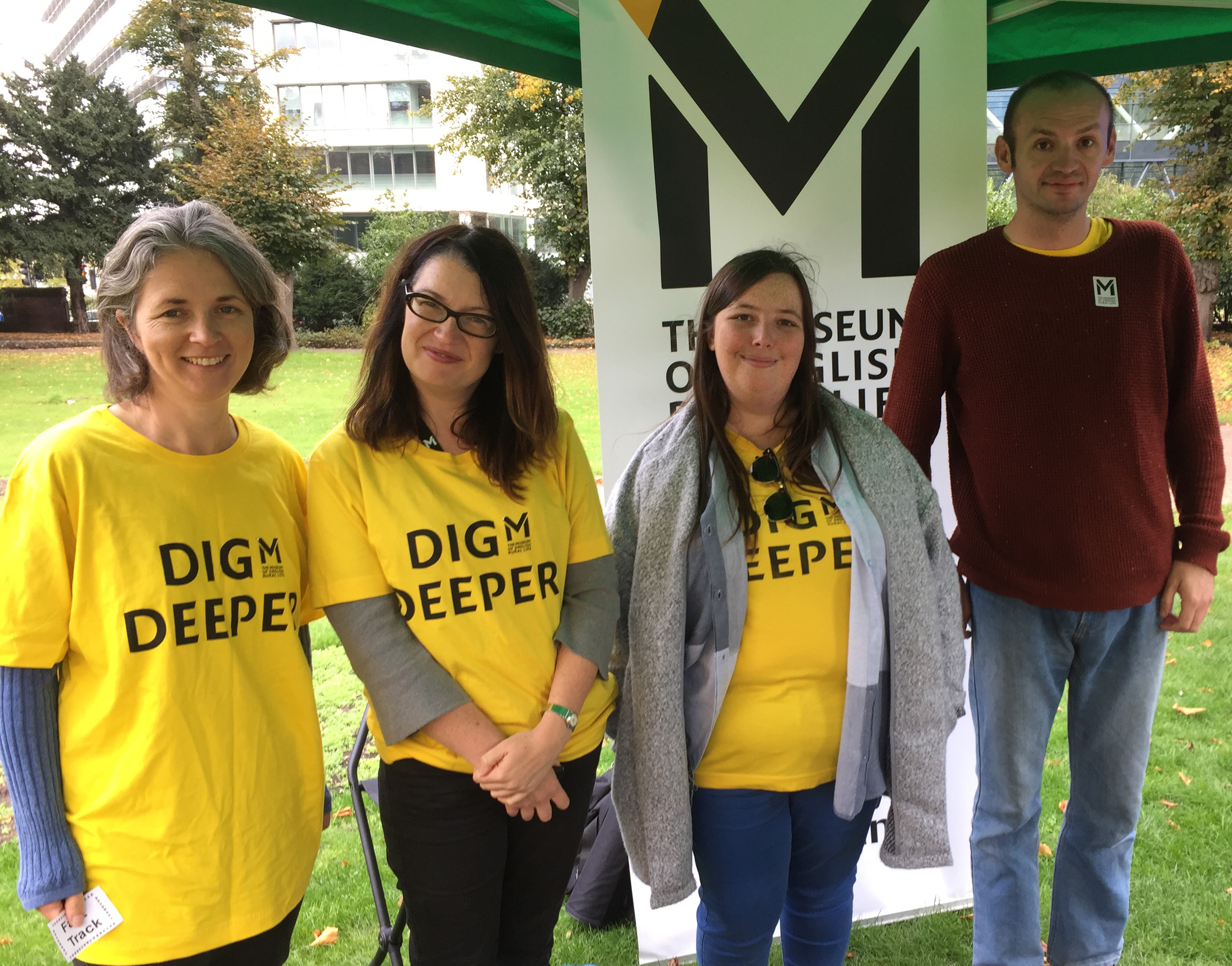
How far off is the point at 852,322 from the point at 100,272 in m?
1.96

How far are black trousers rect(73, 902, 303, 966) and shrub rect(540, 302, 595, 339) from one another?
8260 mm

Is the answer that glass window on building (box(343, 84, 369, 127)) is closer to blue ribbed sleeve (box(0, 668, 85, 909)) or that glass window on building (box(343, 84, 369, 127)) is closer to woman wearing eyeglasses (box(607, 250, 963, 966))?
woman wearing eyeglasses (box(607, 250, 963, 966))

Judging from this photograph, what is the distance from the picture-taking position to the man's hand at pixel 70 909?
1.26 m

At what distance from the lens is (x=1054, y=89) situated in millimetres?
1996

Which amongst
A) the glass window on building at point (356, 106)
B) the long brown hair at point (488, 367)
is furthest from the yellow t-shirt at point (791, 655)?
the glass window on building at point (356, 106)

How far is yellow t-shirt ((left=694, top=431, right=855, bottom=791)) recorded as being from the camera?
167 cm

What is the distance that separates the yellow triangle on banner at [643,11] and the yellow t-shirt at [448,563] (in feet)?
4.75

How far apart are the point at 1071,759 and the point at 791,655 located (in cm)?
101

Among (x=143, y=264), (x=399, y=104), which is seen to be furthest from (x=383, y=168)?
(x=143, y=264)

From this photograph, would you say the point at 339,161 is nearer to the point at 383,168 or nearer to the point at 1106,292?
the point at 383,168

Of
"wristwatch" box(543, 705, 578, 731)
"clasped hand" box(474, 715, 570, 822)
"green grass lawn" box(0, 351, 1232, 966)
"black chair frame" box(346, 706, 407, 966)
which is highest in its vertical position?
"wristwatch" box(543, 705, 578, 731)

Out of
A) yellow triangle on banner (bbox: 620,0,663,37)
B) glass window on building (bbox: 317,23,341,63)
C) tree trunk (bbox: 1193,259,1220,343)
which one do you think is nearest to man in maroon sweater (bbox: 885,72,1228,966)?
yellow triangle on banner (bbox: 620,0,663,37)

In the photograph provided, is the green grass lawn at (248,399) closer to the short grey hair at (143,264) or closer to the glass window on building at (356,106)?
the glass window on building at (356,106)

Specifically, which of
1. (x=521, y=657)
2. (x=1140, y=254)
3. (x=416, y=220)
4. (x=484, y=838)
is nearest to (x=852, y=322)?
(x=1140, y=254)
